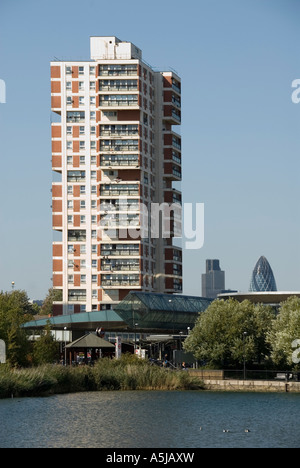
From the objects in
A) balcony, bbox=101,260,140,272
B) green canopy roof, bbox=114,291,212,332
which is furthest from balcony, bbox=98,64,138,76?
green canopy roof, bbox=114,291,212,332

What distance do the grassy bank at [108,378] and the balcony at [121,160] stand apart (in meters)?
58.4

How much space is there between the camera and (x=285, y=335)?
3497 inches

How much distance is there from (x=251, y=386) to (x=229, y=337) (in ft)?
29.7

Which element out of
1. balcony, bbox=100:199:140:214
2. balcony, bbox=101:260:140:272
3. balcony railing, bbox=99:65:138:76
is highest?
balcony railing, bbox=99:65:138:76

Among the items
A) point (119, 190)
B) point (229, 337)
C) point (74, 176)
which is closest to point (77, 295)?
point (119, 190)

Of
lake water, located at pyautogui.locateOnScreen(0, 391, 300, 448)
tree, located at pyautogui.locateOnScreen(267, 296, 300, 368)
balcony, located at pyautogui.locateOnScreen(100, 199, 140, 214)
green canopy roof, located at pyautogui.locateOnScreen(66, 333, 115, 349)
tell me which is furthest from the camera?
balcony, located at pyautogui.locateOnScreen(100, 199, 140, 214)

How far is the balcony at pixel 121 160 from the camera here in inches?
5571

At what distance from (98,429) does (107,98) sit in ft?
301

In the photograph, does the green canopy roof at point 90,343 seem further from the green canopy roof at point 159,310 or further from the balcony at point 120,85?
the balcony at point 120,85

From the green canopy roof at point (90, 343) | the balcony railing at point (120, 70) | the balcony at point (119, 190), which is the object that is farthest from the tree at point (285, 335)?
the balcony railing at point (120, 70)

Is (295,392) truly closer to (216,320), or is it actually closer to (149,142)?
(216,320)

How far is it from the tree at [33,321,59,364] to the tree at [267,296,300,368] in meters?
20.7

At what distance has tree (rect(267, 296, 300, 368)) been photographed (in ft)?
290

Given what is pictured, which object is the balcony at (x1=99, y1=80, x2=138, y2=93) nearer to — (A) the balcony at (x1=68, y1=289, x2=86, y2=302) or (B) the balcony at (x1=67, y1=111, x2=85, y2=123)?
(B) the balcony at (x1=67, y1=111, x2=85, y2=123)
